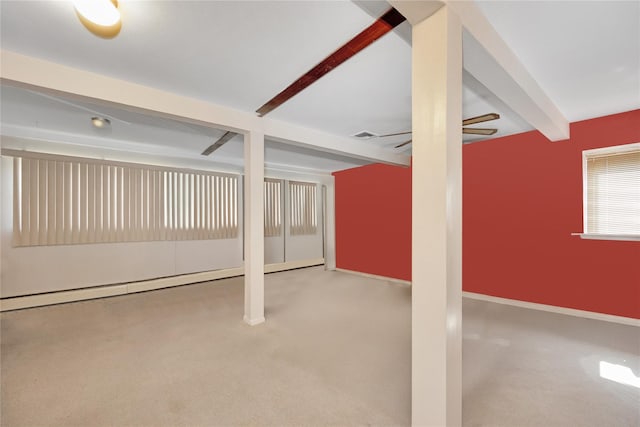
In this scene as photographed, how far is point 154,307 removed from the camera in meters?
3.66

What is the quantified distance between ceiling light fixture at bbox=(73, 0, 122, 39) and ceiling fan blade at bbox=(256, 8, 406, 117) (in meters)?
1.32

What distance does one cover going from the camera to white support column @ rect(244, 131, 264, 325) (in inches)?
119

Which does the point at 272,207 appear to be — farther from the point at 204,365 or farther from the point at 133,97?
the point at 204,365

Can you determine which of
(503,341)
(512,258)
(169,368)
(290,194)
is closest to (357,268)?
(290,194)

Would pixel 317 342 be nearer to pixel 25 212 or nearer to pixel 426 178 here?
pixel 426 178

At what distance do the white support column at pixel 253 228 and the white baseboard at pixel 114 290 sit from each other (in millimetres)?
2554

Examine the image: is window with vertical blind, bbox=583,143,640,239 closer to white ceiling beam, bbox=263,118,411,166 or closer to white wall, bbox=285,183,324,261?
white ceiling beam, bbox=263,118,411,166

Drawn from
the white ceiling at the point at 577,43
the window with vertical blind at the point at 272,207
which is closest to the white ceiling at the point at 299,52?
the white ceiling at the point at 577,43

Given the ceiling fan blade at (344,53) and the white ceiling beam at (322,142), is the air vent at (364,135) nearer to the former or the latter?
the white ceiling beam at (322,142)

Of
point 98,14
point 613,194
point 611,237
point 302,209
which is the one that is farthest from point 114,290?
point 613,194

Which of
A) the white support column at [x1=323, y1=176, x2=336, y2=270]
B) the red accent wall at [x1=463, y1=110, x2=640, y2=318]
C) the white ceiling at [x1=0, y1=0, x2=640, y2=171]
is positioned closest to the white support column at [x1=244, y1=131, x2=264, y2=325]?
the white ceiling at [x1=0, y1=0, x2=640, y2=171]

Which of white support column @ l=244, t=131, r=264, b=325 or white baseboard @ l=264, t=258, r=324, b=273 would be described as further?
white baseboard @ l=264, t=258, r=324, b=273

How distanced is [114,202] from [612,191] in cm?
718

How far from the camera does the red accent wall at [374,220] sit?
5.13m
